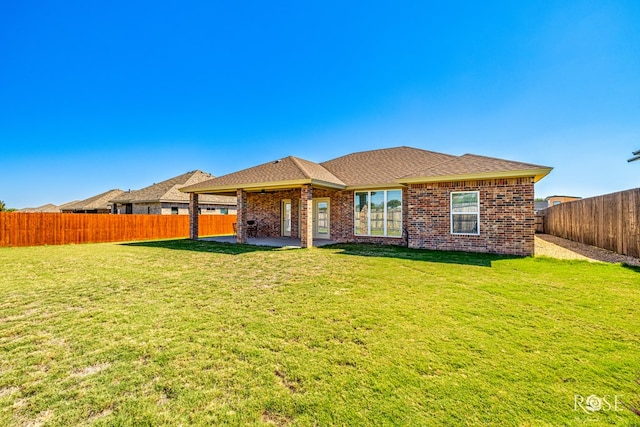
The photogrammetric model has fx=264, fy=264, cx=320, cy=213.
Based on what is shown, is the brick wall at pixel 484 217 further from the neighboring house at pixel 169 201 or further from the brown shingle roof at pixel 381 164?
the neighboring house at pixel 169 201

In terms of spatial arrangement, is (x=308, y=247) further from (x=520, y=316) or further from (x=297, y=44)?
(x=297, y=44)

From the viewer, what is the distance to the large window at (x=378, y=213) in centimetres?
1227

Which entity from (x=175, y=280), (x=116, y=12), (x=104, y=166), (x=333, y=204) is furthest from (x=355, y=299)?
(x=104, y=166)

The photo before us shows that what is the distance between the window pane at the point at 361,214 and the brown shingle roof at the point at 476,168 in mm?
2571

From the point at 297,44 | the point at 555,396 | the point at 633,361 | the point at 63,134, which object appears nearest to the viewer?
the point at 555,396

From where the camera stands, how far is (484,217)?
9812 millimetres

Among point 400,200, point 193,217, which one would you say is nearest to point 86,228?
point 193,217

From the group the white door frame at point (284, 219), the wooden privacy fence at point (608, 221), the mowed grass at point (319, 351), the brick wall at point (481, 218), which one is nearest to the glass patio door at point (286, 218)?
the white door frame at point (284, 219)

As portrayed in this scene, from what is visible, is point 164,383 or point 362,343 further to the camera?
point 362,343

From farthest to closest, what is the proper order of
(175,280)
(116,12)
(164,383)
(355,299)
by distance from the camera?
(116,12), (175,280), (355,299), (164,383)

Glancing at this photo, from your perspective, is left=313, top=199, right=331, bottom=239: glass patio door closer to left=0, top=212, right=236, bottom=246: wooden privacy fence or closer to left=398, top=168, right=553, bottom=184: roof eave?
A: left=398, top=168, right=553, bottom=184: roof eave

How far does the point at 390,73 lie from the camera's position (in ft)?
41.0

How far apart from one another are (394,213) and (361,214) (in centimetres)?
163

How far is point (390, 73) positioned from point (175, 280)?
12.3m
